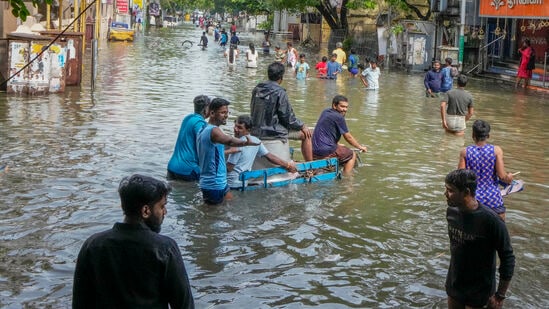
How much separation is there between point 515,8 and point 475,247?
24.4 metres

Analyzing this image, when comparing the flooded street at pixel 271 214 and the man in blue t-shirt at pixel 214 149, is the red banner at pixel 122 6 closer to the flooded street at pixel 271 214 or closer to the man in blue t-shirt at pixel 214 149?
the flooded street at pixel 271 214

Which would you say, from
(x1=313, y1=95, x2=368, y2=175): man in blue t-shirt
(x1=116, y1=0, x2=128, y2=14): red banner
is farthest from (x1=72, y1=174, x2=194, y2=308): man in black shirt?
(x1=116, y1=0, x2=128, y2=14): red banner

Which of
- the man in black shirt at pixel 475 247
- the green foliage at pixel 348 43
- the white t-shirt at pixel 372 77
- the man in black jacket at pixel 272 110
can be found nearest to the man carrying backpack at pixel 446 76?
the white t-shirt at pixel 372 77

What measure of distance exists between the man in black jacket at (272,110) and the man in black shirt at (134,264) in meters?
6.31

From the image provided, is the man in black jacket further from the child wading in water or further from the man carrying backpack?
the child wading in water

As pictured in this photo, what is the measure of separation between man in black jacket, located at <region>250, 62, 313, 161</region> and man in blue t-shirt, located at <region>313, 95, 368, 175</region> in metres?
0.77

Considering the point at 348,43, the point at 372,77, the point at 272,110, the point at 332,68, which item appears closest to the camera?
the point at 272,110

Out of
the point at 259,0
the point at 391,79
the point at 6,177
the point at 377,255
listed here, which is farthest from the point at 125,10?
the point at 377,255

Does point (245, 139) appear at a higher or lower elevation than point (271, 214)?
higher

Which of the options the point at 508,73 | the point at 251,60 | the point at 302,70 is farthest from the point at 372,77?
the point at 508,73

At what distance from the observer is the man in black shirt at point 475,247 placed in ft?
15.1

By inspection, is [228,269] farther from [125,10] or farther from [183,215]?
[125,10]

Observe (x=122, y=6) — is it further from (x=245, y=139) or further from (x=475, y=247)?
(x=475, y=247)

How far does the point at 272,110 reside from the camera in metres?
9.88
